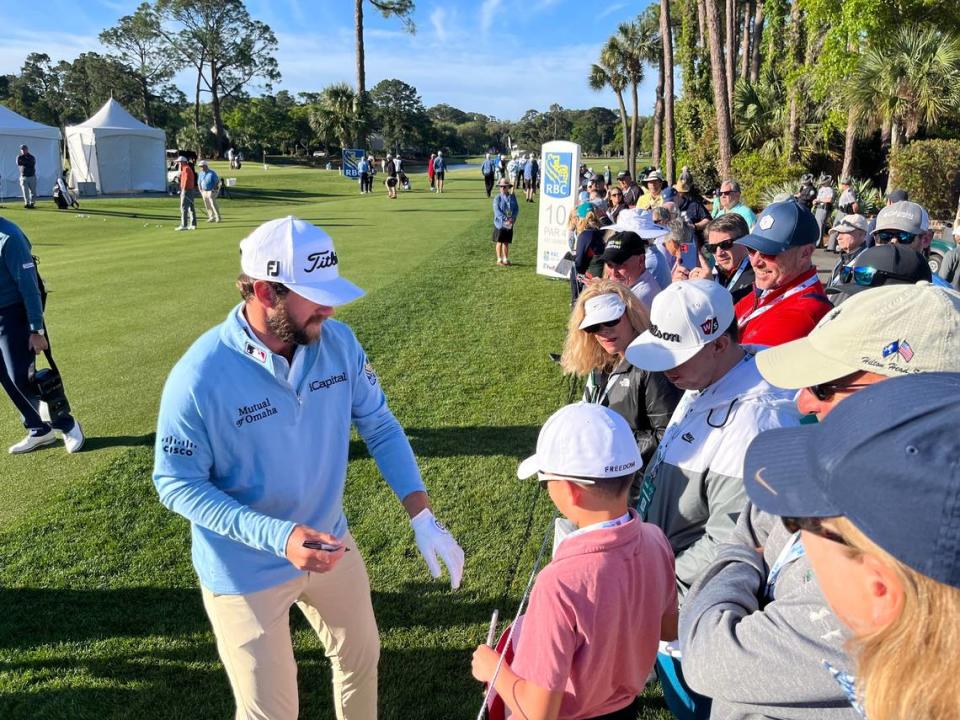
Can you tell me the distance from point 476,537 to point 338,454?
2.30 m

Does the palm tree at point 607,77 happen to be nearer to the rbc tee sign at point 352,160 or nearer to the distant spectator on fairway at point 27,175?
the rbc tee sign at point 352,160

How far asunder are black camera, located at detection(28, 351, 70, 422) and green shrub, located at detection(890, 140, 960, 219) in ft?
73.7

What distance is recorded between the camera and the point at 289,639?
8.79 ft

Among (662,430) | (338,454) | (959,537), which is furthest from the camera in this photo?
(662,430)

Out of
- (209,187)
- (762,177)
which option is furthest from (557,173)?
(762,177)

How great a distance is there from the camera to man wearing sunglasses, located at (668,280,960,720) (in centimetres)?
135

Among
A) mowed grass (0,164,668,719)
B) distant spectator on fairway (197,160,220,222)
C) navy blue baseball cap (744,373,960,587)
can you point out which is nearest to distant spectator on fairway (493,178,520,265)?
mowed grass (0,164,668,719)

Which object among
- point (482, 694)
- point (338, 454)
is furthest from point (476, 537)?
point (338, 454)

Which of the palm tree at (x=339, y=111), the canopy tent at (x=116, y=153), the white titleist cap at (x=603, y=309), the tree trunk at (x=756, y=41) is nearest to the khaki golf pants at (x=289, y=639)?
the white titleist cap at (x=603, y=309)

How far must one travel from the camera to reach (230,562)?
250 centimetres

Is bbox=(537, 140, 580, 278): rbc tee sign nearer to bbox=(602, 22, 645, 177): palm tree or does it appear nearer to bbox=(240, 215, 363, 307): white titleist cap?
bbox=(240, 215, 363, 307): white titleist cap

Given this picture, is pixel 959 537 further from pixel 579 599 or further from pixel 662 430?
pixel 662 430

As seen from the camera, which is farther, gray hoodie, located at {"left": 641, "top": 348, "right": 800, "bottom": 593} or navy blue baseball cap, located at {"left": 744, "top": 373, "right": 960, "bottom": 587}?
gray hoodie, located at {"left": 641, "top": 348, "right": 800, "bottom": 593}

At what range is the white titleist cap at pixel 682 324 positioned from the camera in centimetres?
276
